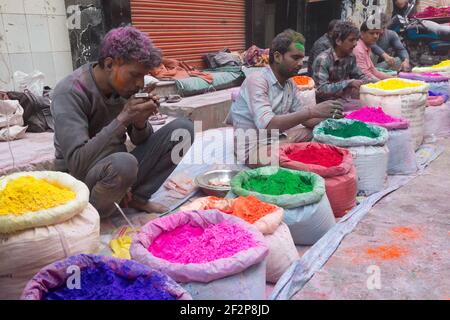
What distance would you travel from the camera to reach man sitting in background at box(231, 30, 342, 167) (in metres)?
2.87

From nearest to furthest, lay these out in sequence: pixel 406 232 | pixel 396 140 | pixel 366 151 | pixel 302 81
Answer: pixel 406 232
pixel 366 151
pixel 396 140
pixel 302 81

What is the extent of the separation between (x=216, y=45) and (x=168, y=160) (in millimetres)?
4937

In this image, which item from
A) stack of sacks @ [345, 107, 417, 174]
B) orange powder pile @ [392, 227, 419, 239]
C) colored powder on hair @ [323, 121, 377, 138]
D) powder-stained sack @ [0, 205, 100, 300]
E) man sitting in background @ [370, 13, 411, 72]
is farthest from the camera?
man sitting in background @ [370, 13, 411, 72]

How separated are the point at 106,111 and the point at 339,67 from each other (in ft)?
8.92

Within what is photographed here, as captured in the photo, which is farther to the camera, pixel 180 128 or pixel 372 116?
pixel 372 116

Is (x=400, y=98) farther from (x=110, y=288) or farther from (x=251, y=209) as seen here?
(x=110, y=288)

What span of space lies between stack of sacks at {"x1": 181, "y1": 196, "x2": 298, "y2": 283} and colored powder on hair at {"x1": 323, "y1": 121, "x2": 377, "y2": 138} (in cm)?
134

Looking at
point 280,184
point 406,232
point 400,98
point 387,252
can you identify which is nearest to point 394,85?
point 400,98

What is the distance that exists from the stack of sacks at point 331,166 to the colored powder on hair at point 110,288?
144 centimetres

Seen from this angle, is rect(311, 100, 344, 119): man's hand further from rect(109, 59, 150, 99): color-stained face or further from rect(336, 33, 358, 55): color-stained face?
rect(336, 33, 358, 55): color-stained face

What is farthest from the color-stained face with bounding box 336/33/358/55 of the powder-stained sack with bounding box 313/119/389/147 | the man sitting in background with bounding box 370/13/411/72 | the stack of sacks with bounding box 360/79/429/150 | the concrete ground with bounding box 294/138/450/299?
→ the man sitting in background with bounding box 370/13/411/72

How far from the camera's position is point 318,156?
2.82m
